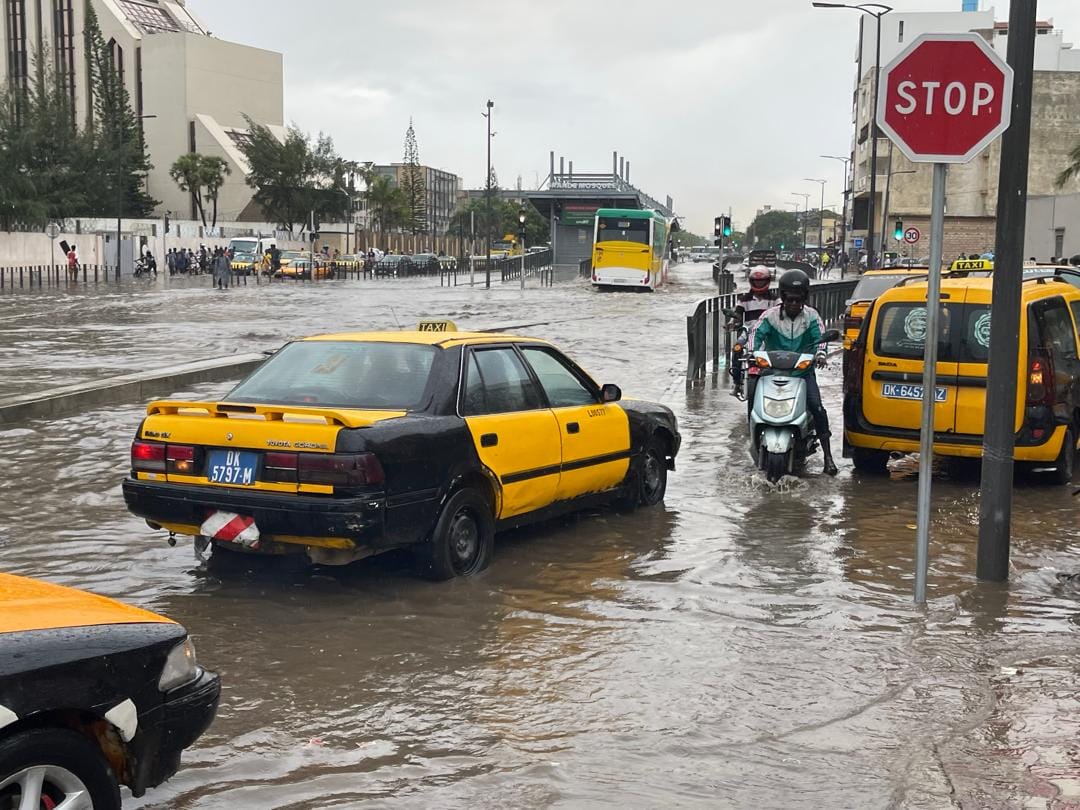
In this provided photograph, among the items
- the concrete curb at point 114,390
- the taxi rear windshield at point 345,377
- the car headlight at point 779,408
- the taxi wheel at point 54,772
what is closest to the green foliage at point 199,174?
the concrete curb at point 114,390

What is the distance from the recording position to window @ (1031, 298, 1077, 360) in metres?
10.2

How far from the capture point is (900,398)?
10602 mm

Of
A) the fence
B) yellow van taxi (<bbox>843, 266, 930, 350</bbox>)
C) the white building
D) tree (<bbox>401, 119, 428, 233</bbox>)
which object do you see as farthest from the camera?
tree (<bbox>401, 119, 428, 233</bbox>)

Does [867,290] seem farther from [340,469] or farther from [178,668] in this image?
[178,668]

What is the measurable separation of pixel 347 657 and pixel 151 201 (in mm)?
104464

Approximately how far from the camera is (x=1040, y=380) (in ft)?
33.0

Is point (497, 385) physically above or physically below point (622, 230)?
below

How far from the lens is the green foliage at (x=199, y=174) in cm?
10162

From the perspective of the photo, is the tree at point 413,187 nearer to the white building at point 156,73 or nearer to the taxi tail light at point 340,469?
the white building at point 156,73

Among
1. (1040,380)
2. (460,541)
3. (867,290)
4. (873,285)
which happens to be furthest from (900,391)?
(873,285)

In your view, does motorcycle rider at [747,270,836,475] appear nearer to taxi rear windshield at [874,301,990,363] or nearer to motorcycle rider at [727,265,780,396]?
taxi rear windshield at [874,301,990,363]

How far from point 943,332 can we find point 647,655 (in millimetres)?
5422

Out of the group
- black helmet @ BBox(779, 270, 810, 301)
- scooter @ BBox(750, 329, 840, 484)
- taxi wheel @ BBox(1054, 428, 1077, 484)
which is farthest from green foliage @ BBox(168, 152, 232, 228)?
taxi wheel @ BBox(1054, 428, 1077, 484)

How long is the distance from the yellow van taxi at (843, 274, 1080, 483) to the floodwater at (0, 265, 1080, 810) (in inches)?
16.6
